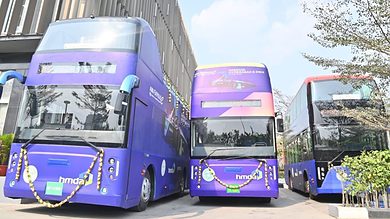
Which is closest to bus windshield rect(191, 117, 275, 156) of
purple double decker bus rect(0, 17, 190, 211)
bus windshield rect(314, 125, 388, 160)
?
purple double decker bus rect(0, 17, 190, 211)

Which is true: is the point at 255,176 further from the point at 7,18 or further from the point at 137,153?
the point at 7,18

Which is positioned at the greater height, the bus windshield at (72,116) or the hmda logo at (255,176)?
the bus windshield at (72,116)

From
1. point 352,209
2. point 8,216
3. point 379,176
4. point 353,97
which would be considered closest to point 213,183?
point 352,209

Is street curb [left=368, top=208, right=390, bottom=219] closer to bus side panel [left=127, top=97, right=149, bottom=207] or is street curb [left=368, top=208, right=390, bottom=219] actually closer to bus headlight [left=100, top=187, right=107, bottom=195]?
bus side panel [left=127, top=97, right=149, bottom=207]

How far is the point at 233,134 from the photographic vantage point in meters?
8.59

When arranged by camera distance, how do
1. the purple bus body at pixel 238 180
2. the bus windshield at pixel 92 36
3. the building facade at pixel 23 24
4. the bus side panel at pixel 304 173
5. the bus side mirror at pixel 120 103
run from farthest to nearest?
1. the building facade at pixel 23 24
2. the bus side panel at pixel 304 173
3. the purple bus body at pixel 238 180
4. the bus windshield at pixel 92 36
5. the bus side mirror at pixel 120 103

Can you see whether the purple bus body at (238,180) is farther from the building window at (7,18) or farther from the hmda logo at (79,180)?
the building window at (7,18)

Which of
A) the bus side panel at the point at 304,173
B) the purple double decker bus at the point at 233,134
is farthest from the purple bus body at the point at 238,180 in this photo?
the bus side panel at the point at 304,173

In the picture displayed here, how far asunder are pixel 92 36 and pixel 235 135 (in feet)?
14.6

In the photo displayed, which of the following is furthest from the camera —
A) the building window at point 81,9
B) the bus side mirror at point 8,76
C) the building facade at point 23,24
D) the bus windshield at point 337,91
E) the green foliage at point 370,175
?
the building window at point 81,9

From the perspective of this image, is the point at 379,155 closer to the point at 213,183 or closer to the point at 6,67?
the point at 213,183

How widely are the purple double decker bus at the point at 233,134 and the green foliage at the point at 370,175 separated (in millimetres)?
1898

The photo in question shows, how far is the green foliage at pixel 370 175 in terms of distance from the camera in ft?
21.7

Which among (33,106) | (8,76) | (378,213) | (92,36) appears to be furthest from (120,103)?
(378,213)
